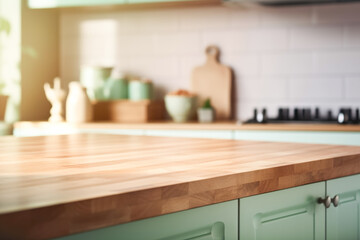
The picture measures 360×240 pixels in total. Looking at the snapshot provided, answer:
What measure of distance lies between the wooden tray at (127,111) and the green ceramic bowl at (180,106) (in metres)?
0.16

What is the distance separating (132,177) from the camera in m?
0.83

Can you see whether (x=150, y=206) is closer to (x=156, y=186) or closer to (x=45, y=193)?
(x=156, y=186)

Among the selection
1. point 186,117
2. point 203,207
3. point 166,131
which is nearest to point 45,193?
point 203,207

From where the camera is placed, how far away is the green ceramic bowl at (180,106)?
10.6 ft

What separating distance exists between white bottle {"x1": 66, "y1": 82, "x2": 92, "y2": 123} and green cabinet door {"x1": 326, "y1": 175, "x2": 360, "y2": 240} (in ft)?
7.59

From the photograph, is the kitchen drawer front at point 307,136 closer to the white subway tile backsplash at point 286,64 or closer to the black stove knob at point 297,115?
the black stove knob at point 297,115

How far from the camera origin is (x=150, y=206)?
2.40ft

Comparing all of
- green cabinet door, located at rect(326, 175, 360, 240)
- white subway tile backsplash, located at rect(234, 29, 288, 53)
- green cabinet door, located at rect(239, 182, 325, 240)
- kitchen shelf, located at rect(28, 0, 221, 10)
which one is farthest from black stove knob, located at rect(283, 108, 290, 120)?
green cabinet door, located at rect(239, 182, 325, 240)

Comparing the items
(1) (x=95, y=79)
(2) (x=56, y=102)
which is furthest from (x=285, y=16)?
(2) (x=56, y=102)

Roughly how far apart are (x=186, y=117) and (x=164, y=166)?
7.61ft

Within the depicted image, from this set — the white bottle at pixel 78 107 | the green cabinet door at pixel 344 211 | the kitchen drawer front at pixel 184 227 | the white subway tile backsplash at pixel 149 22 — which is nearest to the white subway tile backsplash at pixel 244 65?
the white subway tile backsplash at pixel 149 22

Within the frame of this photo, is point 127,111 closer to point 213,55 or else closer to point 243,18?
point 213,55

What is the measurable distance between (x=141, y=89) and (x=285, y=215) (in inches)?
99.5

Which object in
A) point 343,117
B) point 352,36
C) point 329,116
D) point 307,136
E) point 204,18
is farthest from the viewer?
point 204,18
